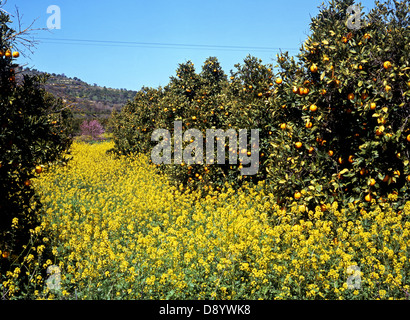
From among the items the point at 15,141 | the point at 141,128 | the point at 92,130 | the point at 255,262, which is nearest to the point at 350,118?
the point at 255,262

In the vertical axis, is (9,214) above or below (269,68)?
below

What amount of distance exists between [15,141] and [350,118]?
6009 millimetres

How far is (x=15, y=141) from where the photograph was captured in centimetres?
496

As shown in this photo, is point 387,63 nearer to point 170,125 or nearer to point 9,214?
point 9,214

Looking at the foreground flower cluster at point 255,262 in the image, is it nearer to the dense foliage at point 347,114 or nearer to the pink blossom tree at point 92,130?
the dense foliage at point 347,114

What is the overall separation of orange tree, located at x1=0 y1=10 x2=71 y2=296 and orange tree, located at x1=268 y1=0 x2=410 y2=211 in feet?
15.0

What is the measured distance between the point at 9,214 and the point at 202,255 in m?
3.22

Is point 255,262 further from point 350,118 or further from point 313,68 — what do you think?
point 313,68

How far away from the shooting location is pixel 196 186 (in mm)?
10078

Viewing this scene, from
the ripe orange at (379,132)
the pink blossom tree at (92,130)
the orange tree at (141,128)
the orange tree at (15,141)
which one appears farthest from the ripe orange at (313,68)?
the pink blossom tree at (92,130)

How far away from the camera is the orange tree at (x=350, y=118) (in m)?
5.49

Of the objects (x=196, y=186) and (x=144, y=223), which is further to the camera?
(x=196, y=186)

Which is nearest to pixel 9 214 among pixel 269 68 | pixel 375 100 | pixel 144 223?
pixel 144 223
